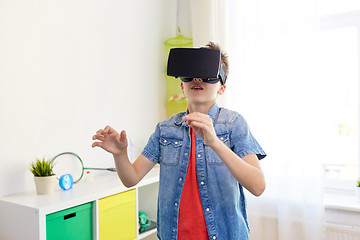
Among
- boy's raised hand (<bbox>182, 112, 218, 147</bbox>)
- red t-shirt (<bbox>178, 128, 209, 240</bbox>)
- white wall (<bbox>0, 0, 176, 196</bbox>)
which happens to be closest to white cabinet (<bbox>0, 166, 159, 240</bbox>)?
white wall (<bbox>0, 0, 176, 196</bbox>)

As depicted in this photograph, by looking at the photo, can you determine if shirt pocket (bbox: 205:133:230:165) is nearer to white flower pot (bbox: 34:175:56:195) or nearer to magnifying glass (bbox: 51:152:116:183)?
white flower pot (bbox: 34:175:56:195)

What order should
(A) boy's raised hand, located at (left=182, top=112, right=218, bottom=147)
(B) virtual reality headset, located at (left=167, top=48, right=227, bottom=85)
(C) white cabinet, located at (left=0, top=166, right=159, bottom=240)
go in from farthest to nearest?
(C) white cabinet, located at (left=0, top=166, right=159, bottom=240), (B) virtual reality headset, located at (left=167, top=48, right=227, bottom=85), (A) boy's raised hand, located at (left=182, top=112, right=218, bottom=147)

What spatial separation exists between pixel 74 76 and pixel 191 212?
4.15 ft

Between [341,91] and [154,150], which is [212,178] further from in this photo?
[341,91]

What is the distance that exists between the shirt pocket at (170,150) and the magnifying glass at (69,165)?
875mm

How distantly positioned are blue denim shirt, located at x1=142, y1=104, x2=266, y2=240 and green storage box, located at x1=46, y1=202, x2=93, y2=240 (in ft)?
1.89

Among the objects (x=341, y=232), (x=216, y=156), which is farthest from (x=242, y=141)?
(x=341, y=232)

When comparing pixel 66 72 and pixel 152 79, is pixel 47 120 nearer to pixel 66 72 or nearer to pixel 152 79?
pixel 66 72

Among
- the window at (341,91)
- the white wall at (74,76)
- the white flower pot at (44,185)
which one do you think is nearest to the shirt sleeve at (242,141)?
the white flower pot at (44,185)

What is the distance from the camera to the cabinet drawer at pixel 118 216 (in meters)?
1.71

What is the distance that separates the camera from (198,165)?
107cm

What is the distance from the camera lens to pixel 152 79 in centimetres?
260

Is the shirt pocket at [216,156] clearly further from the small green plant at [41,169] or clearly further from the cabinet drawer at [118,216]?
the small green plant at [41,169]

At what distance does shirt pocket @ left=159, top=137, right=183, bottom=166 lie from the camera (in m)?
1.10
